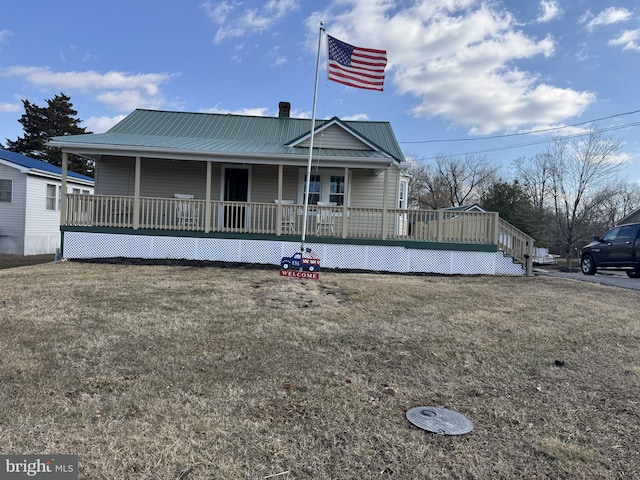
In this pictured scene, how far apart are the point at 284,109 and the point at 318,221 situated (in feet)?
26.1

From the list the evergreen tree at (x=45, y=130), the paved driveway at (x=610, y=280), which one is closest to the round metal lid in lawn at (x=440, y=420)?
the paved driveway at (x=610, y=280)

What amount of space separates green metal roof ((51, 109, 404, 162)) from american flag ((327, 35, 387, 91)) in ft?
9.06

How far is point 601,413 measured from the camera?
3.41m

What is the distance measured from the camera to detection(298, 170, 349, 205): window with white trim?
48.1 ft

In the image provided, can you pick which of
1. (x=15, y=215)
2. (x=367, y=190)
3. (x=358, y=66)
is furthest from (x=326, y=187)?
(x=15, y=215)

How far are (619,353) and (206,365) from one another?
473cm

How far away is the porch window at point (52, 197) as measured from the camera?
18.6m

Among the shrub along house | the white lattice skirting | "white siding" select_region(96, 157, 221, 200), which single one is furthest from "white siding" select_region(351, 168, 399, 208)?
"white siding" select_region(96, 157, 221, 200)

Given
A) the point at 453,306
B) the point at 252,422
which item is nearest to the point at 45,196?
the point at 453,306

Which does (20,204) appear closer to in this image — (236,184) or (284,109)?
(236,184)

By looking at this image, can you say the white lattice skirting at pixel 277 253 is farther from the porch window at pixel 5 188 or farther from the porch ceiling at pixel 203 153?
the porch window at pixel 5 188

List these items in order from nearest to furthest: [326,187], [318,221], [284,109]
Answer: [318,221]
[326,187]
[284,109]

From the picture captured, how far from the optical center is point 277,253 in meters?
12.2

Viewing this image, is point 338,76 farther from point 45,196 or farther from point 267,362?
point 45,196
